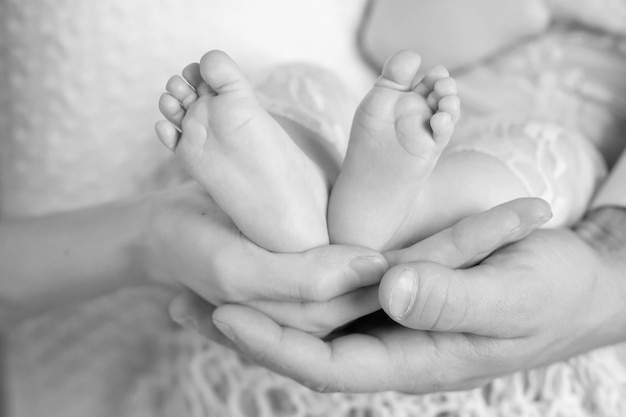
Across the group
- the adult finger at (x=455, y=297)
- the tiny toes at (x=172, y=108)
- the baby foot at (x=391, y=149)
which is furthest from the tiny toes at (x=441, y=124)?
the tiny toes at (x=172, y=108)

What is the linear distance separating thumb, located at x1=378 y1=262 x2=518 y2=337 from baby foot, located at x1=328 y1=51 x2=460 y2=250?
0.08 meters

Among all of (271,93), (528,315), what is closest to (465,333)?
(528,315)

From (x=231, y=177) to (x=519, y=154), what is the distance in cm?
33

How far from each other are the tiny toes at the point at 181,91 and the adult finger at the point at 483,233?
0.23 m

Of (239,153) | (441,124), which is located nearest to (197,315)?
(239,153)

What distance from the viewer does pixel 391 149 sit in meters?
0.58

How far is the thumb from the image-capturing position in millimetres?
534

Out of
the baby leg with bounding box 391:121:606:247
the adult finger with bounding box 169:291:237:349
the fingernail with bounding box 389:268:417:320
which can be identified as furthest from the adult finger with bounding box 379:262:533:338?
the adult finger with bounding box 169:291:237:349

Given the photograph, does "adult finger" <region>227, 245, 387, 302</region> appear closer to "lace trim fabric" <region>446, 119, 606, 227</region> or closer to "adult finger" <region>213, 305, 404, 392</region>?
"adult finger" <region>213, 305, 404, 392</region>

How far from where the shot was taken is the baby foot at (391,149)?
563 mm

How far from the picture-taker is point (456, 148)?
2.45ft

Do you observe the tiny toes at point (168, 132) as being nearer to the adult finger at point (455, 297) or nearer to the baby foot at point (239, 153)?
the baby foot at point (239, 153)

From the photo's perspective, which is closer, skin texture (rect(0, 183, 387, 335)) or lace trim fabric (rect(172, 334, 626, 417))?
skin texture (rect(0, 183, 387, 335))

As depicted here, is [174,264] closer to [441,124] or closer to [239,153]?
[239,153]
